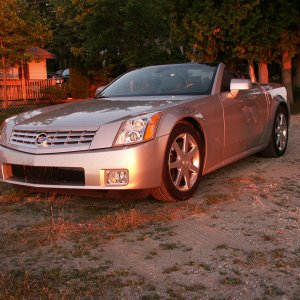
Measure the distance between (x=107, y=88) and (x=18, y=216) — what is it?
240 cm

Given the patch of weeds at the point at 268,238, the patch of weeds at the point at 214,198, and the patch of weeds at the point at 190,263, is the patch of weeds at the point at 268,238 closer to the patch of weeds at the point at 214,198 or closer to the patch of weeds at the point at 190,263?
the patch of weeds at the point at 190,263

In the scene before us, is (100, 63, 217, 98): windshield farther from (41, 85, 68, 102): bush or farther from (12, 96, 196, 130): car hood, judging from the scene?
(41, 85, 68, 102): bush

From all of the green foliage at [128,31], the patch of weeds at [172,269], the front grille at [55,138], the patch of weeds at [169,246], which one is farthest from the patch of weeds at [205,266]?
the green foliage at [128,31]

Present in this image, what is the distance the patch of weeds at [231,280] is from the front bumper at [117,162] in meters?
1.46

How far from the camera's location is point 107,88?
6.35 meters

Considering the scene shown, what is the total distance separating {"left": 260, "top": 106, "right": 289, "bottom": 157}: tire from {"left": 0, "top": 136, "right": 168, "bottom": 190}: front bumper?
302 centimetres

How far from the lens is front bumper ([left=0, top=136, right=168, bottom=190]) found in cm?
421

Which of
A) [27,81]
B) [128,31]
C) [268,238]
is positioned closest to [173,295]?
[268,238]

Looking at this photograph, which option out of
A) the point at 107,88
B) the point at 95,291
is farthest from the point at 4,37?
the point at 95,291

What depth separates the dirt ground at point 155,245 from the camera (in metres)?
2.92

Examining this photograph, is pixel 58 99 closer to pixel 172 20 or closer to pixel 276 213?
pixel 172 20

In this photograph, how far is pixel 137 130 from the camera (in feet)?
14.2

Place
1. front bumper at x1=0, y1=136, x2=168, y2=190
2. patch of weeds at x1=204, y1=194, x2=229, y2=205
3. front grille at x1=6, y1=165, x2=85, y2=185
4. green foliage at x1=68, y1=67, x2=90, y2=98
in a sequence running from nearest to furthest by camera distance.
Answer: front bumper at x1=0, y1=136, x2=168, y2=190, front grille at x1=6, y1=165, x2=85, y2=185, patch of weeds at x1=204, y1=194, x2=229, y2=205, green foliage at x1=68, y1=67, x2=90, y2=98

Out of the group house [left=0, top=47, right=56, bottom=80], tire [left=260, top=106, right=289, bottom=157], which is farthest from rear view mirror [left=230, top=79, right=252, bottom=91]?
house [left=0, top=47, right=56, bottom=80]
